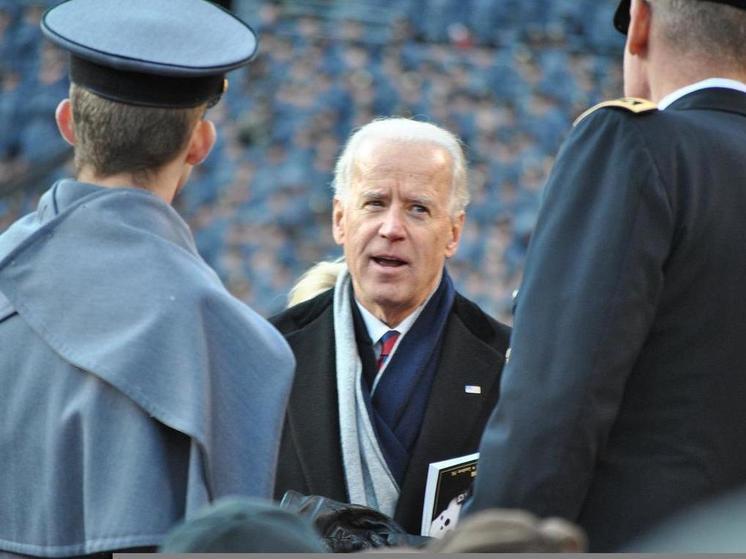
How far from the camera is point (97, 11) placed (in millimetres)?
2459

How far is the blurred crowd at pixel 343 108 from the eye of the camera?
26.2 feet

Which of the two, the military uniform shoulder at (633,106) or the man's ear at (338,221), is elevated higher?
the military uniform shoulder at (633,106)

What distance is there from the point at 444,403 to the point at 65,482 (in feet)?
4.05

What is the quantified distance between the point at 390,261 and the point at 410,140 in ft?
0.99

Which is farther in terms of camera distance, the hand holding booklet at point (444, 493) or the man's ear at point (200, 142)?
the hand holding booklet at point (444, 493)

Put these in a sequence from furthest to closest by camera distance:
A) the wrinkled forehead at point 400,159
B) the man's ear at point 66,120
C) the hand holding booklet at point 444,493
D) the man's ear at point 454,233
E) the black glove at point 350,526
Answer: the man's ear at point 454,233
the wrinkled forehead at point 400,159
the hand holding booklet at point 444,493
the black glove at point 350,526
the man's ear at point 66,120

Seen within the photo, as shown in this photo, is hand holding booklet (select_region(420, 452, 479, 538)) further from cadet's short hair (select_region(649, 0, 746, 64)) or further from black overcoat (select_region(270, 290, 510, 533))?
cadet's short hair (select_region(649, 0, 746, 64))

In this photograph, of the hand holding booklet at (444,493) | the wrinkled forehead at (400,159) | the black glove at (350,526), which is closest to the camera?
the black glove at (350,526)

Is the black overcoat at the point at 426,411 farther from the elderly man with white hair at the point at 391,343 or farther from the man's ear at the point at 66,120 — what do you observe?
A: the man's ear at the point at 66,120

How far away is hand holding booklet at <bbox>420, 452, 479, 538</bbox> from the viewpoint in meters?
2.89

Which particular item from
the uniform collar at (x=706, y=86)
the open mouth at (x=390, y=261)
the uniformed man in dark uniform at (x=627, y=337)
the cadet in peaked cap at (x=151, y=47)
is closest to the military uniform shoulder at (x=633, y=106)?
the uniformed man in dark uniform at (x=627, y=337)

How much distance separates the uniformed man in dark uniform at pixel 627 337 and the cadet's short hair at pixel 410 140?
1.22 m

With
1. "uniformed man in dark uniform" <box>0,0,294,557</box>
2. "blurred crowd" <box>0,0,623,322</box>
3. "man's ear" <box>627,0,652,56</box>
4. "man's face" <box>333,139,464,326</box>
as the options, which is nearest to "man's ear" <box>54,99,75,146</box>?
"uniformed man in dark uniform" <box>0,0,294,557</box>

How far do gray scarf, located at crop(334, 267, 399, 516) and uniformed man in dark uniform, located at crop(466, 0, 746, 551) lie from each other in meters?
0.90
